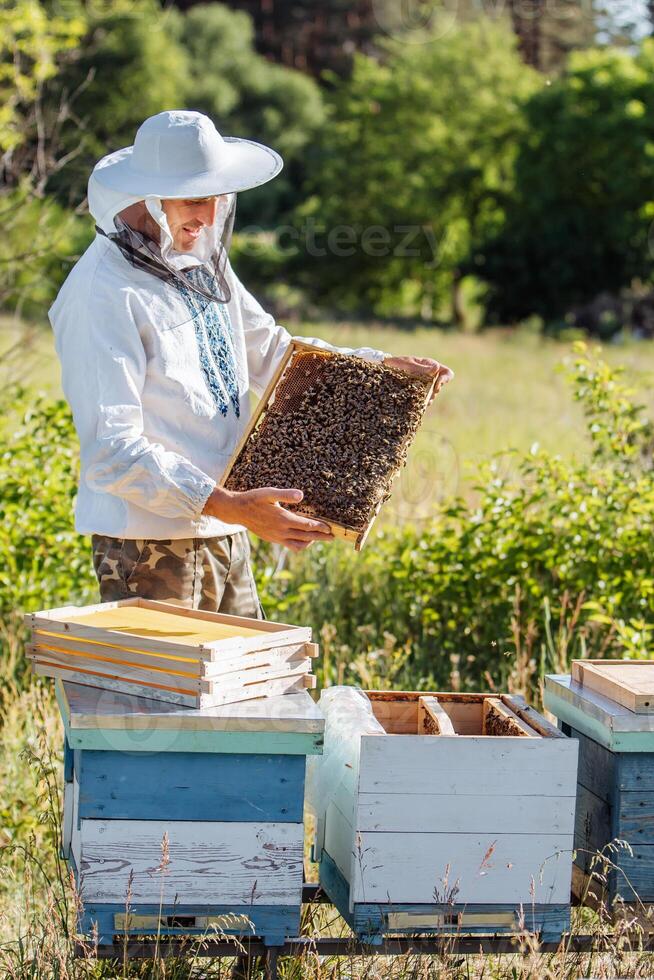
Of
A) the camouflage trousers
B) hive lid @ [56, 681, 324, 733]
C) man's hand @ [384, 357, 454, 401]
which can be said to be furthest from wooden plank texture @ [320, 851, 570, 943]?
man's hand @ [384, 357, 454, 401]

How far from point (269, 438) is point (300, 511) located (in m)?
0.24

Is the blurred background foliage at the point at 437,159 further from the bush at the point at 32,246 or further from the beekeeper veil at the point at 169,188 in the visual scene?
the beekeeper veil at the point at 169,188

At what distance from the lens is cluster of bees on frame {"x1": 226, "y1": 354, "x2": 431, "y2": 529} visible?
313 cm

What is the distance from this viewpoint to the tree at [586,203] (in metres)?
30.1

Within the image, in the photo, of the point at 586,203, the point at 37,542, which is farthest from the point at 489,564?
the point at 586,203

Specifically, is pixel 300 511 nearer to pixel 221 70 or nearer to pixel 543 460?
pixel 543 460

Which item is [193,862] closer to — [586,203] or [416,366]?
[416,366]

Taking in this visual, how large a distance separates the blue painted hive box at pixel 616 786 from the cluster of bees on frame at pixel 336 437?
0.77 metres

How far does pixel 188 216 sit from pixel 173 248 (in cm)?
11

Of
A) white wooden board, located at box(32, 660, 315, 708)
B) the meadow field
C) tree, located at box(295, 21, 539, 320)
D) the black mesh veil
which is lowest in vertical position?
tree, located at box(295, 21, 539, 320)

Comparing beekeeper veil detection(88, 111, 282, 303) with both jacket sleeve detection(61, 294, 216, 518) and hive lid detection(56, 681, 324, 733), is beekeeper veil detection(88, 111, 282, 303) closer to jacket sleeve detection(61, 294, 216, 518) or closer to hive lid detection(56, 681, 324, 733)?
jacket sleeve detection(61, 294, 216, 518)

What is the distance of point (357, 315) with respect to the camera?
35812mm

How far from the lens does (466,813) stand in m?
2.71

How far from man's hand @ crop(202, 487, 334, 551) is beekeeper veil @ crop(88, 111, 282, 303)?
65cm
